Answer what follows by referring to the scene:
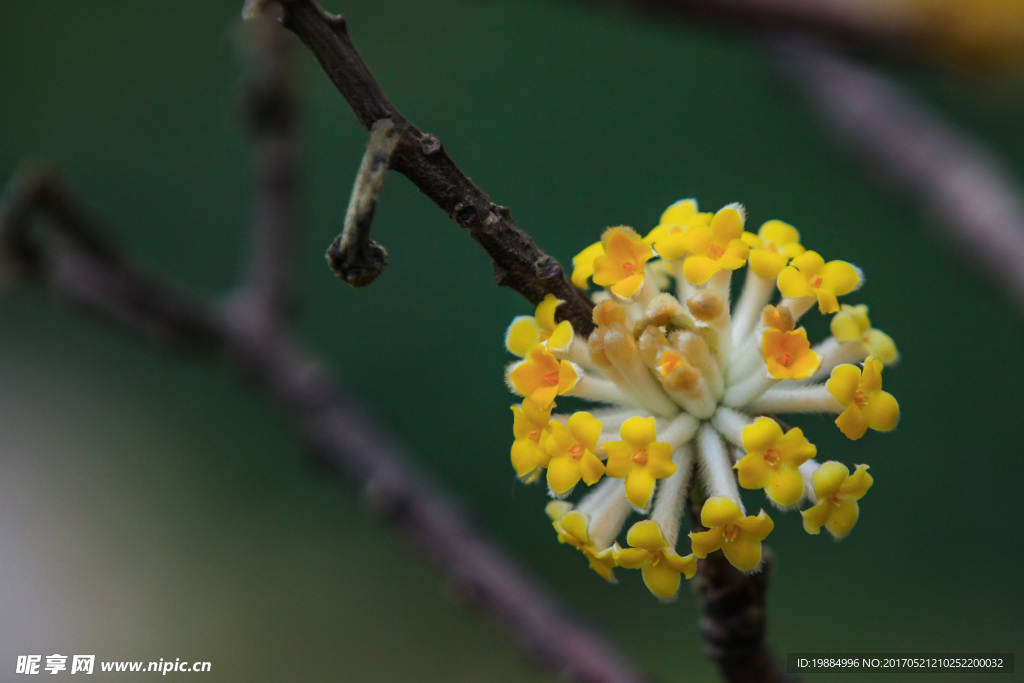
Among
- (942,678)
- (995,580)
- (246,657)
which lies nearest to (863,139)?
(942,678)

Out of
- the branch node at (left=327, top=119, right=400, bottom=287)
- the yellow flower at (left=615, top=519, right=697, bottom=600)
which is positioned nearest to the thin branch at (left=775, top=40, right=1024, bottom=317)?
the yellow flower at (left=615, top=519, right=697, bottom=600)

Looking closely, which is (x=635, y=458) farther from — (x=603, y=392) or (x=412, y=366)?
(x=412, y=366)

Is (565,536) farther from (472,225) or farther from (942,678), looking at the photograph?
(942,678)

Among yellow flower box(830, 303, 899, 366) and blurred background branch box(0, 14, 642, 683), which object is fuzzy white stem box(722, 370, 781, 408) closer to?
yellow flower box(830, 303, 899, 366)

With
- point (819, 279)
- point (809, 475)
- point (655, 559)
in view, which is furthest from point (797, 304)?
point (655, 559)

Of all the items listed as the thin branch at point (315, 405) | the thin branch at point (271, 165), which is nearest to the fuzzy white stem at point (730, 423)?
the thin branch at point (315, 405)
